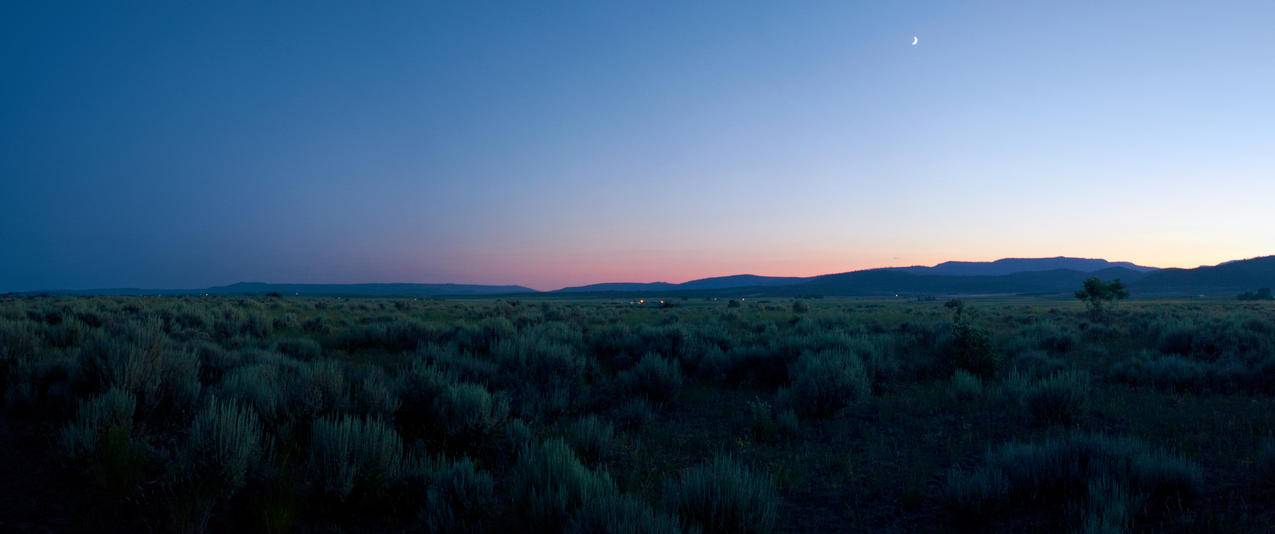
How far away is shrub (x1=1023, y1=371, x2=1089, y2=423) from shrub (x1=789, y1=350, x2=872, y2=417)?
2.10 metres

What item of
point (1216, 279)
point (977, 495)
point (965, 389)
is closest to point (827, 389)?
point (965, 389)

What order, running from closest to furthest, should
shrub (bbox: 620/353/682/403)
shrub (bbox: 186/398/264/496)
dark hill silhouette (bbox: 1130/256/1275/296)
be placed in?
1. shrub (bbox: 186/398/264/496)
2. shrub (bbox: 620/353/682/403)
3. dark hill silhouette (bbox: 1130/256/1275/296)

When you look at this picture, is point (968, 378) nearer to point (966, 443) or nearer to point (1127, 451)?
point (966, 443)

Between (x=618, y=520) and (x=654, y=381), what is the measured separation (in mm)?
5979

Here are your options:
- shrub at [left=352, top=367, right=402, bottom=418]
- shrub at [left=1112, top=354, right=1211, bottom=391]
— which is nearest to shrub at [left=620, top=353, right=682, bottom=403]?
shrub at [left=352, top=367, right=402, bottom=418]

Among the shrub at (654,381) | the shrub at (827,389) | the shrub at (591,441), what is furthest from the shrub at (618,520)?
the shrub at (654,381)

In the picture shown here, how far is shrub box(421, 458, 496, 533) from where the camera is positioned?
4.62m

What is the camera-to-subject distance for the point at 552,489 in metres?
4.53

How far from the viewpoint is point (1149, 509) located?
494cm

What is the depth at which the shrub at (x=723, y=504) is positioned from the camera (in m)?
4.37

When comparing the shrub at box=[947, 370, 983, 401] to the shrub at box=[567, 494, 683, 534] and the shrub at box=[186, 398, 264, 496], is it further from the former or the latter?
the shrub at box=[186, 398, 264, 496]

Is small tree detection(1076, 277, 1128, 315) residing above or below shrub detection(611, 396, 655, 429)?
above

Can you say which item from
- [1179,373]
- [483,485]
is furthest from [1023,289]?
[483,485]

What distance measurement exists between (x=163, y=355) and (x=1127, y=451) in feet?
33.6
